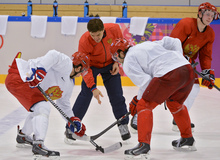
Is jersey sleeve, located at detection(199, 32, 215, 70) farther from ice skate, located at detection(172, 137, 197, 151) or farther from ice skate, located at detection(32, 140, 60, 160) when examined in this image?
ice skate, located at detection(32, 140, 60, 160)

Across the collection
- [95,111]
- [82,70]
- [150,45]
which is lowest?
[95,111]

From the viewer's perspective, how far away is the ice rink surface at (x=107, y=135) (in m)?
2.62

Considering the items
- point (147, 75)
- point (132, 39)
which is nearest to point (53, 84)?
point (147, 75)

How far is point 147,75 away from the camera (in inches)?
98.0

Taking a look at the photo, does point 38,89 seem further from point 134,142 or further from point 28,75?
point 134,142

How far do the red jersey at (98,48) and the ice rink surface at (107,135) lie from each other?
1.71ft

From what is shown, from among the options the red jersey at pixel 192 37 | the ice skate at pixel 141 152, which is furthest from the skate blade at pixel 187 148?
the red jersey at pixel 192 37

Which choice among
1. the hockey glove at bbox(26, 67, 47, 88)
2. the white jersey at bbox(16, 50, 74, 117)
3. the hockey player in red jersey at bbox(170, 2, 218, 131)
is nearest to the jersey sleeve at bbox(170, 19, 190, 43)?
the hockey player in red jersey at bbox(170, 2, 218, 131)

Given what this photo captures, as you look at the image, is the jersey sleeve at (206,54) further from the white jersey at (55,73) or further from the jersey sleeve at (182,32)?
the white jersey at (55,73)

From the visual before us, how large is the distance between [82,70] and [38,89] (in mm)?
345

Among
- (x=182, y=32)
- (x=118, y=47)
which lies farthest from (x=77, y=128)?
(x=182, y=32)

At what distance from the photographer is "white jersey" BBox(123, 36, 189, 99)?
2480 mm

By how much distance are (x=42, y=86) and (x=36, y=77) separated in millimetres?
257

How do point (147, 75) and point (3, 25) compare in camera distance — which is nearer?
point (147, 75)
